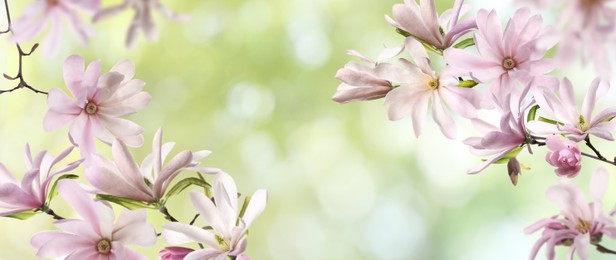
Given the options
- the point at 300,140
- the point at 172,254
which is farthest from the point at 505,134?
the point at 300,140

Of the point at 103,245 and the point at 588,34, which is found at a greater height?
the point at 588,34

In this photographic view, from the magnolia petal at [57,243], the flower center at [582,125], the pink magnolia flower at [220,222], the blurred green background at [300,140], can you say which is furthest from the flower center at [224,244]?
the blurred green background at [300,140]

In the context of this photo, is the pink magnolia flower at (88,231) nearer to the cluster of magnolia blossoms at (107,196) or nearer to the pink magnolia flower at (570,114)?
the cluster of magnolia blossoms at (107,196)

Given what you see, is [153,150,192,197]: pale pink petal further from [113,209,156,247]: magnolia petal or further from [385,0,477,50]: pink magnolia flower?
[385,0,477,50]: pink magnolia flower

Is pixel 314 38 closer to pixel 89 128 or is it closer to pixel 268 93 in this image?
pixel 268 93

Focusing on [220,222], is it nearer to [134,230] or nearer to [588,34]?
[134,230]

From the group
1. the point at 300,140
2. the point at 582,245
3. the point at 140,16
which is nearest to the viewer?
the point at 140,16
